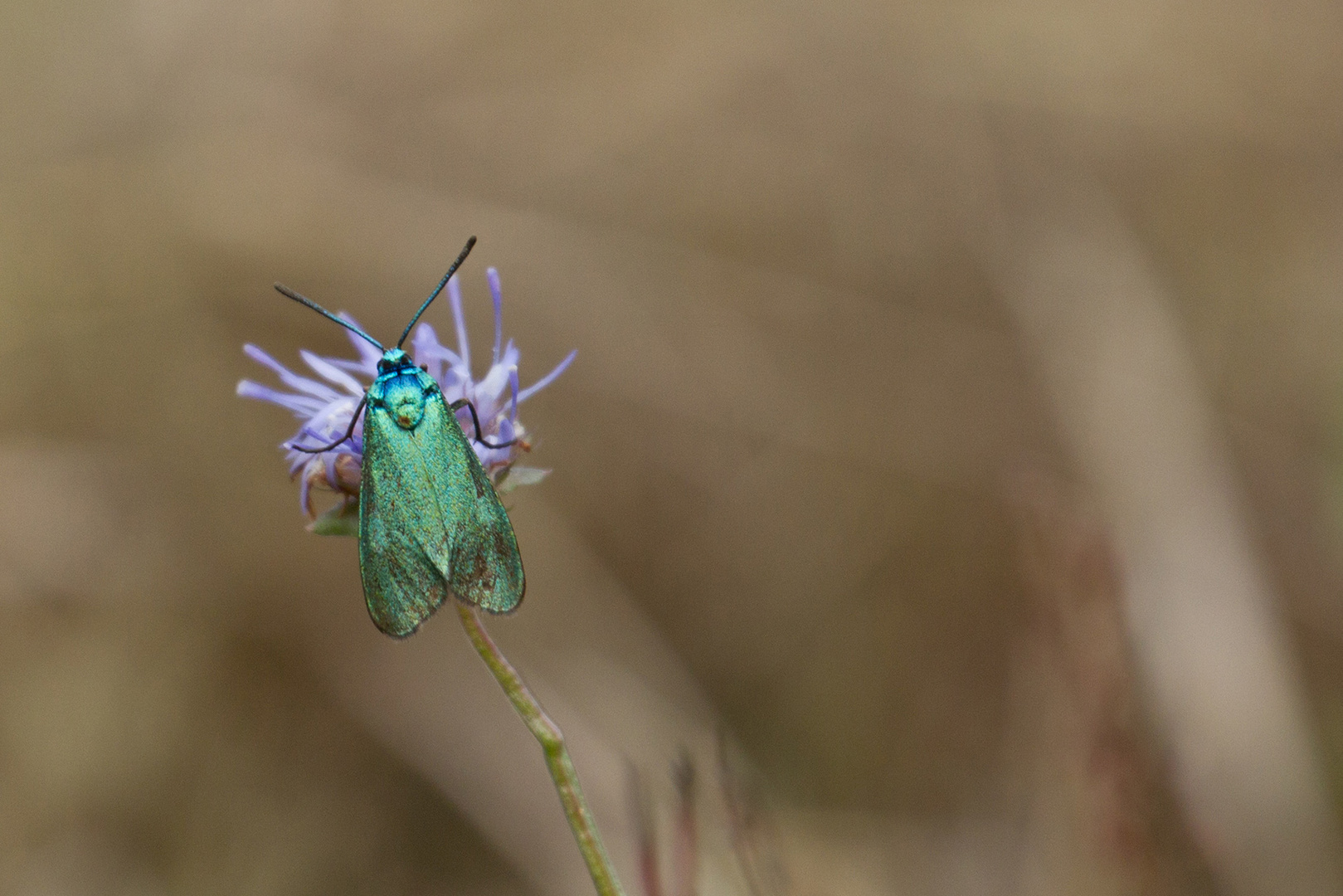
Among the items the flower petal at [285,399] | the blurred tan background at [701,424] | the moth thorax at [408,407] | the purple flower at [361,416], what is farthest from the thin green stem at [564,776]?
the blurred tan background at [701,424]

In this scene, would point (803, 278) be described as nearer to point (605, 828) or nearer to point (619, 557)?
point (619, 557)

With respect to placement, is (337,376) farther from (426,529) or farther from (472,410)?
(426,529)

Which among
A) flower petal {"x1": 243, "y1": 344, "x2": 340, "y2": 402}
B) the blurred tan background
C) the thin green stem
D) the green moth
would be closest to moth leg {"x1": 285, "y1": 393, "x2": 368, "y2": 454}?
the green moth

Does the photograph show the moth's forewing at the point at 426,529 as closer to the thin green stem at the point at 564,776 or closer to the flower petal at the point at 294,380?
the flower petal at the point at 294,380

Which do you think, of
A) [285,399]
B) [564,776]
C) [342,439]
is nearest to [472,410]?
[342,439]

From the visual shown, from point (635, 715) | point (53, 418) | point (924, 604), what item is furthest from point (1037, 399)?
point (53, 418)

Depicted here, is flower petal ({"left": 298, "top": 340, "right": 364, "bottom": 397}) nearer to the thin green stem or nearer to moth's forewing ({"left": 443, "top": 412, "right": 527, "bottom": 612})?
moth's forewing ({"left": 443, "top": 412, "right": 527, "bottom": 612})
